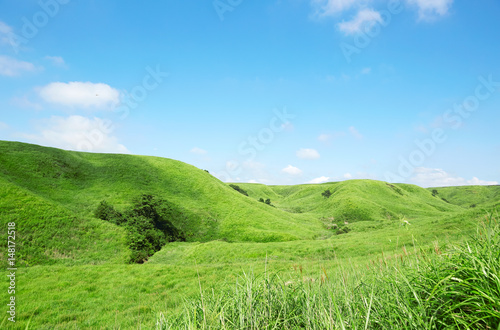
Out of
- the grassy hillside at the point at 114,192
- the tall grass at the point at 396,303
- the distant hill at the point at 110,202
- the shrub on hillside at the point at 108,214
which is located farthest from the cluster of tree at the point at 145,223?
the tall grass at the point at 396,303

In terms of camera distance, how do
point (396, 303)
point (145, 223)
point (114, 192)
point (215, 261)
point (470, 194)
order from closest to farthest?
1. point (396, 303)
2. point (215, 261)
3. point (145, 223)
4. point (114, 192)
5. point (470, 194)

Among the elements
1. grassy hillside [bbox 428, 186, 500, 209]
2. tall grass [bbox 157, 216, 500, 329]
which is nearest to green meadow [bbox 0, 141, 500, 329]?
tall grass [bbox 157, 216, 500, 329]

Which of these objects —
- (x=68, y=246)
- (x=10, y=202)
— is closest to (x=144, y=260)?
(x=68, y=246)

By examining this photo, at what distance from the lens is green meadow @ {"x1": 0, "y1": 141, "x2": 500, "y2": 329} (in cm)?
360

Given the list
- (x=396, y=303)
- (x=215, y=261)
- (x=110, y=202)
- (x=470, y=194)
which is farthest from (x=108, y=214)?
(x=470, y=194)

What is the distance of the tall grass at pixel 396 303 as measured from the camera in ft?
10.1

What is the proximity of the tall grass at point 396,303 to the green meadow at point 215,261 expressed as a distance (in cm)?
4

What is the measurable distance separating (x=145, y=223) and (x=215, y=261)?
19269 mm

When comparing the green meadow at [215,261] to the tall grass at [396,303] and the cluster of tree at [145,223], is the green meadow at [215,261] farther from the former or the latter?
the cluster of tree at [145,223]

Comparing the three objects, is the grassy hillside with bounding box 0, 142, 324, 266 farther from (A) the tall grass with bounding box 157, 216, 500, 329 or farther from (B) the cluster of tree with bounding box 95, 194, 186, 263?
(A) the tall grass with bounding box 157, 216, 500, 329

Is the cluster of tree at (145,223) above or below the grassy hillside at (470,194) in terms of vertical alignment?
below

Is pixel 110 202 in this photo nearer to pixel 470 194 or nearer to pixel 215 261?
pixel 215 261

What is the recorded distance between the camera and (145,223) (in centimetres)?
4381

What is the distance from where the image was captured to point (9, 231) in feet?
98.0
